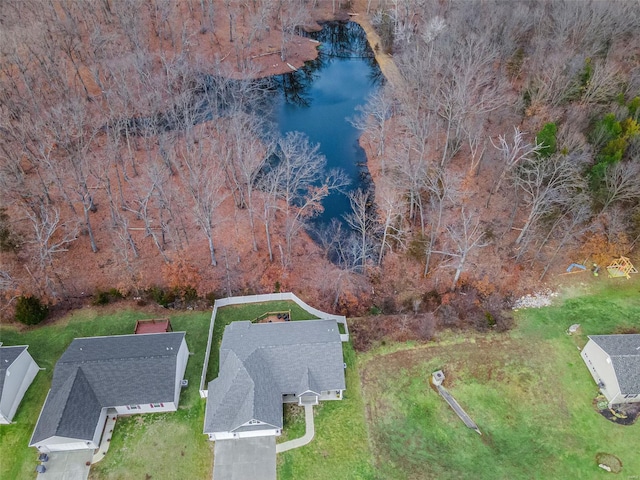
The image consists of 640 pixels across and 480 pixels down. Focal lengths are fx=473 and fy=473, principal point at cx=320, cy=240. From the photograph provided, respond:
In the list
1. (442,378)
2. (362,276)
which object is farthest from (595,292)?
(362,276)

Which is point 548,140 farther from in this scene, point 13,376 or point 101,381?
point 13,376

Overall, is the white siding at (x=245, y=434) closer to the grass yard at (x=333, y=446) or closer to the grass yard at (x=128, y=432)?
the grass yard at (x=333, y=446)

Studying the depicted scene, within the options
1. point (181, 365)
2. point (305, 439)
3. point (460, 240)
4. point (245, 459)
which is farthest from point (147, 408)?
point (460, 240)

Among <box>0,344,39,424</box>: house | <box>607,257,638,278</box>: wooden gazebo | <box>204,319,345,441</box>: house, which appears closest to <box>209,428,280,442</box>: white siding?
<box>204,319,345,441</box>: house

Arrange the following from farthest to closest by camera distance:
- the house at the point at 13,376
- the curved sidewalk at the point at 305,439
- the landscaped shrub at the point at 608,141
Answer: the landscaped shrub at the point at 608,141, the house at the point at 13,376, the curved sidewalk at the point at 305,439

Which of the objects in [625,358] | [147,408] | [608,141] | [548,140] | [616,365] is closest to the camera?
[147,408]

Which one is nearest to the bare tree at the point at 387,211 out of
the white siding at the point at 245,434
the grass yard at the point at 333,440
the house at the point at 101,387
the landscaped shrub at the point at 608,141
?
the grass yard at the point at 333,440

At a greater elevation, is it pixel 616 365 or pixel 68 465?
pixel 616 365
